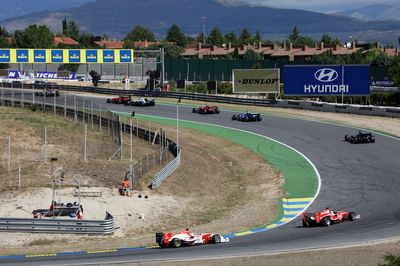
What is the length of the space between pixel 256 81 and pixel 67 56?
112 ft

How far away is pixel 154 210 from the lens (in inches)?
1448

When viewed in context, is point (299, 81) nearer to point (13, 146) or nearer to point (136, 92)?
point (136, 92)

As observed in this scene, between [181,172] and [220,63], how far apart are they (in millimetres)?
71429

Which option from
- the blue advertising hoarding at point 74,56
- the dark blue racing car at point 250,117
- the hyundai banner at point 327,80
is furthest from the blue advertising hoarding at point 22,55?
the dark blue racing car at point 250,117

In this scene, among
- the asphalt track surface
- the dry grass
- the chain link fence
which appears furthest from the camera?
the chain link fence

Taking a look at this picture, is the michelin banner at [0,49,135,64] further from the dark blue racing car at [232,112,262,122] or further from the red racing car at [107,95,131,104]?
the dark blue racing car at [232,112,262,122]

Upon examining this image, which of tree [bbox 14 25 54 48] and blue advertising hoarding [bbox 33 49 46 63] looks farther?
tree [bbox 14 25 54 48]

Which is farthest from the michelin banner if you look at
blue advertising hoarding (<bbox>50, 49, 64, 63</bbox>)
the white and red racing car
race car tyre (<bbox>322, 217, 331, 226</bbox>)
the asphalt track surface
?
the white and red racing car

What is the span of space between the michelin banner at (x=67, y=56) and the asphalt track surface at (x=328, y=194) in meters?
34.2

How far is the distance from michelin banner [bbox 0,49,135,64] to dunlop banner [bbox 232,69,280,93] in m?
25.6

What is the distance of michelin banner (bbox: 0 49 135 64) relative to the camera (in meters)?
104

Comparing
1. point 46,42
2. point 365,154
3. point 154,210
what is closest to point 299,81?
point 365,154

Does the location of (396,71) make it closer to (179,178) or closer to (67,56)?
(179,178)

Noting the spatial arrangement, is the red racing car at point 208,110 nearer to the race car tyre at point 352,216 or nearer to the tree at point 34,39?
the race car tyre at point 352,216
